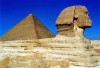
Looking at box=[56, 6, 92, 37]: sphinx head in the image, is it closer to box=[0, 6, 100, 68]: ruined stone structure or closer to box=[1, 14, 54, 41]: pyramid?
box=[0, 6, 100, 68]: ruined stone structure

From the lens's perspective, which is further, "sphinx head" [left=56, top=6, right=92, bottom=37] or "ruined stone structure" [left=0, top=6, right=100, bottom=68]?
"sphinx head" [left=56, top=6, right=92, bottom=37]

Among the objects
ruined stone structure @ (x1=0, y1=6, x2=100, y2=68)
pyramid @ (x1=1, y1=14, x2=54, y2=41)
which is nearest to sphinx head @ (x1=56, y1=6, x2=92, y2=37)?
ruined stone structure @ (x1=0, y1=6, x2=100, y2=68)

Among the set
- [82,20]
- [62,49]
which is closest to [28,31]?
[62,49]

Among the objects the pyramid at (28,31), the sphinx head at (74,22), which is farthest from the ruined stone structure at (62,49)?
the pyramid at (28,31)

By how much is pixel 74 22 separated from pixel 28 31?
9.71m

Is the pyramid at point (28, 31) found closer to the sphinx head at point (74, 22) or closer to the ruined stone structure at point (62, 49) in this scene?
the ruined stone structure at point (62, 49)

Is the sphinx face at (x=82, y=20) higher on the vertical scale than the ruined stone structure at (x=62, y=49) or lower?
higher

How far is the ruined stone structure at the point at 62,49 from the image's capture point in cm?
1925

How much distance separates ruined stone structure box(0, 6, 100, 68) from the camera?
19.2 m

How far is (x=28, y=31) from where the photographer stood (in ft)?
94.9

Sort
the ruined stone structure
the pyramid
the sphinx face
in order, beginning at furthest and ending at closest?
the pyramid, the sphinx face, the ruined stone structure

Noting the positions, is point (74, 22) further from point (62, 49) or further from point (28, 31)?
point (28, 31)

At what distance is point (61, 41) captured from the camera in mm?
20359

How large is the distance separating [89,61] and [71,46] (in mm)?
1786
